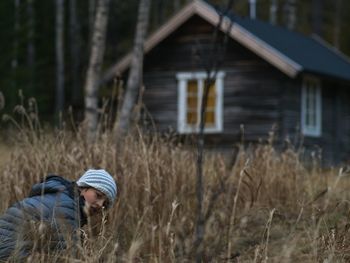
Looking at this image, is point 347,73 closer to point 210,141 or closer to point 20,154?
point 210,141

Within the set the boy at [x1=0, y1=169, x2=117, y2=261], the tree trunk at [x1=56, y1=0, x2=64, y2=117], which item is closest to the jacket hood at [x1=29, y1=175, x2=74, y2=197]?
the boy at [x1=0, y1=169, x2=117, y2=261]

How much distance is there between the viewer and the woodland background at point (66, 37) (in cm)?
2360

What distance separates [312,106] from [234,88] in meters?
2.45

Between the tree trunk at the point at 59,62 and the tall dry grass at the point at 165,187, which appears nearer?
the tall dry grass at the point at 165,187

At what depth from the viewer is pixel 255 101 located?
18484 mm

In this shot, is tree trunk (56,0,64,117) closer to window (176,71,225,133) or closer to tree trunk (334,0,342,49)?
window (176,71,225,133)

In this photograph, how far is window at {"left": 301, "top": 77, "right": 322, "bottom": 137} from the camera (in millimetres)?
19453

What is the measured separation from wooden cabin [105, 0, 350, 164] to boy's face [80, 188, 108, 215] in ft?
42.3

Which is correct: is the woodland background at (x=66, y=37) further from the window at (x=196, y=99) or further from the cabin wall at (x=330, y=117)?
the cabin wall at (x=330, y=117)

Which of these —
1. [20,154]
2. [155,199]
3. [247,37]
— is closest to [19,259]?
[155,199]

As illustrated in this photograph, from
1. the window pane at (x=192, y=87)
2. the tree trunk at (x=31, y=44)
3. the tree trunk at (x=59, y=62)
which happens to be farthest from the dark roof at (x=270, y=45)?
the tree trunk at (x=59, y=62)

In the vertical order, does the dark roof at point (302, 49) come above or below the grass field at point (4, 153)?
above

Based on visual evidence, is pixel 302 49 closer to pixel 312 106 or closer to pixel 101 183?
pixel 312 106

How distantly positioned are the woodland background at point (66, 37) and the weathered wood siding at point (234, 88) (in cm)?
261
